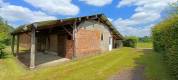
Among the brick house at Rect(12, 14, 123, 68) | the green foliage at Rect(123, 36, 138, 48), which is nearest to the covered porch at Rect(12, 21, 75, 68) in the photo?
the brick house at Rect(12, 14, 123, 68)

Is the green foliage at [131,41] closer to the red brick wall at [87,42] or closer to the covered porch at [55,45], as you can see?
the red brick wall at [87,42]

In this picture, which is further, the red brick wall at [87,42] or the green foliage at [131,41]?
the green foliage at [131,41]

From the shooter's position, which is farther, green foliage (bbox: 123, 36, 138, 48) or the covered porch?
green foliage (bbox: 123, 36, 138, 48)

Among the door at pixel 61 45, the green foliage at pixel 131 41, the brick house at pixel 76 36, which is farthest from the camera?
the green foliage at pixel 131 41

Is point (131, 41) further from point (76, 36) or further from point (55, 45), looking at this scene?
point (76, 36)

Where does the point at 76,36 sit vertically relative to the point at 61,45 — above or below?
above

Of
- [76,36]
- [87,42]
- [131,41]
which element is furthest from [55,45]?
[131,41]

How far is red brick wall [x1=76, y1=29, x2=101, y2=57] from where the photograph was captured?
2550 cm

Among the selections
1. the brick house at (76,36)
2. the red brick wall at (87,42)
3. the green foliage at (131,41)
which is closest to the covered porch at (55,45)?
the brick house at (76,36)

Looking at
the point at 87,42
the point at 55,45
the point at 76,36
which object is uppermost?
the point at 76,36

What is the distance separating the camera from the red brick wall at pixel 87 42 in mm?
25500

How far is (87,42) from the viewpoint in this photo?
27078mm

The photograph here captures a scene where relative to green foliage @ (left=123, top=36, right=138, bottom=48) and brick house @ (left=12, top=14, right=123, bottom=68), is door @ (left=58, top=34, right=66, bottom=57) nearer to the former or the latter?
brick house @ (left=12, top=14, right=123, bottom=68)

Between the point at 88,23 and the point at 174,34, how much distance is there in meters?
15.8
